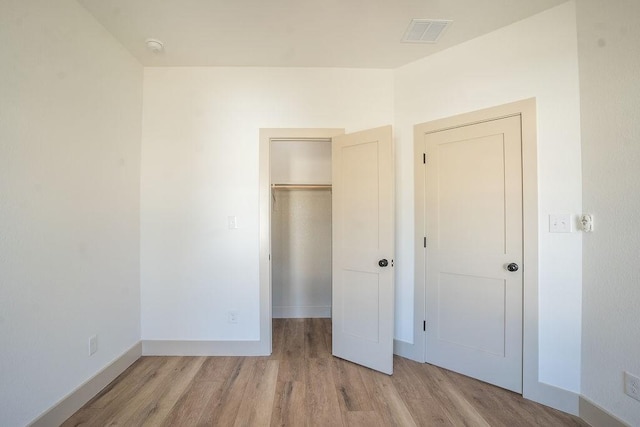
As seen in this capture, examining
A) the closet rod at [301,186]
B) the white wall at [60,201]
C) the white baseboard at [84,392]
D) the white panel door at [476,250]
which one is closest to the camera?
the white wall at [60,201]

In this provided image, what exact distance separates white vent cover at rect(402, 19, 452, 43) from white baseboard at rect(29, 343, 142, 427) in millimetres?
3570

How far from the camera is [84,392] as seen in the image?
1825 mm

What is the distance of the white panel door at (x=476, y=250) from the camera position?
1.97 meters

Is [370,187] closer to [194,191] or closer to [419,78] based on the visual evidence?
[419,78]

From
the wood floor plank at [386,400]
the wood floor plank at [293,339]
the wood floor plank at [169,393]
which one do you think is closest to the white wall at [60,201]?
the wood floor plank at [169,393]

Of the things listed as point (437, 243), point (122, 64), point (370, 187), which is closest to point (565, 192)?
point (437, 243)

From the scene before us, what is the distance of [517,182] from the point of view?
6.40 ft

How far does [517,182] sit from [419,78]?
127 centimetres

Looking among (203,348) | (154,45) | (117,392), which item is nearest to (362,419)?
(203,348)

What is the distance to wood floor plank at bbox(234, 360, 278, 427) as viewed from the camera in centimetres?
165

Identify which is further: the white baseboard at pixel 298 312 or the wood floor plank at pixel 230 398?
the white baseboard at pixel 298 312

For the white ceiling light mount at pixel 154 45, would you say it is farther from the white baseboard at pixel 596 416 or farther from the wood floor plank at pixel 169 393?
the white baseboard at pixel 596 416

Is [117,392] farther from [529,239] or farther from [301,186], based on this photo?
[529,239]

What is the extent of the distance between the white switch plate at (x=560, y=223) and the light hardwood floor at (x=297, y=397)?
48.5 inches
